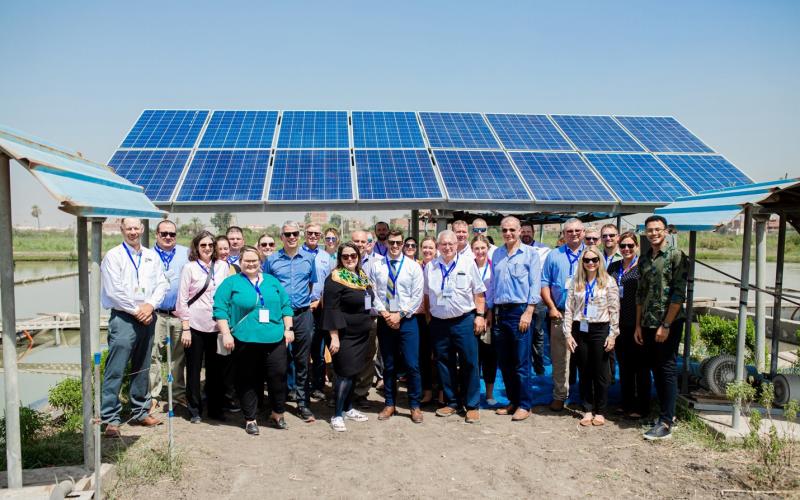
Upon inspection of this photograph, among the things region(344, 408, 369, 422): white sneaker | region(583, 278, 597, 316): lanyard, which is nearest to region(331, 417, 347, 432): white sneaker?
region(344, 408, 369, 422): white sneaker

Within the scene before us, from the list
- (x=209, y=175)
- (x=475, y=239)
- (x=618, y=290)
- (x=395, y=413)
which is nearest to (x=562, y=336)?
(x=618, y=290)

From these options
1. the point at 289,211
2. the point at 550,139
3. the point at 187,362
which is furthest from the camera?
the point at 550,139

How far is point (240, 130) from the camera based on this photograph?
35.7 feet

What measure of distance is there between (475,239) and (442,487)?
9.40ft

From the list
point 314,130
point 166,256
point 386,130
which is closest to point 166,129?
point 314,130

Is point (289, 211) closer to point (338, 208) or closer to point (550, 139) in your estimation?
point (338, 208)

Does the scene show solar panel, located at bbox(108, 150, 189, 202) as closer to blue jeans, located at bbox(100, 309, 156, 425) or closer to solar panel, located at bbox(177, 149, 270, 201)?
solar panel, located at bbox(177, 149, 270, 201)

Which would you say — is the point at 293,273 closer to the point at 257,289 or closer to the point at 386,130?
the point at 257,289

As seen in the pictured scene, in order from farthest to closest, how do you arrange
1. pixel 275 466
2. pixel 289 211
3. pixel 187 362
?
pixel 289 211
pixel 187 362
pixel 275 466

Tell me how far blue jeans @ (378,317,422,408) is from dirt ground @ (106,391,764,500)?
33 centimetres

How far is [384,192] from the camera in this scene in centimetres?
866

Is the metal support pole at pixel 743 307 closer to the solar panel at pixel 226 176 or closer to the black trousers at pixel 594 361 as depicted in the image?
the black trousers at pixel 594 361

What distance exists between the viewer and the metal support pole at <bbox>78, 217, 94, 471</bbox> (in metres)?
4.00

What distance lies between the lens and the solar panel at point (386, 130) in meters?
10.4
